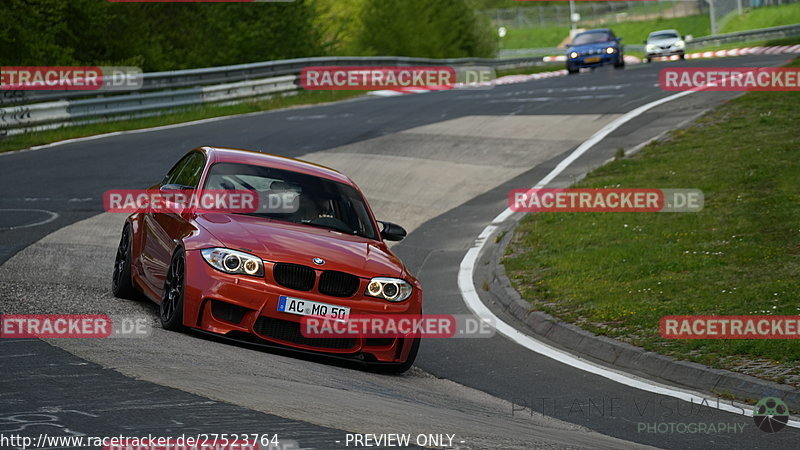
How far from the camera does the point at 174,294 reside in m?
8.83

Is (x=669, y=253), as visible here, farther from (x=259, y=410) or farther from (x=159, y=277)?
(x=259, y=410)

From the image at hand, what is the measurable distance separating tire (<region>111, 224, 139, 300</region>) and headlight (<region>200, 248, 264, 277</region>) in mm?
2029

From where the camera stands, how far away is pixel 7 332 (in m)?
8.23

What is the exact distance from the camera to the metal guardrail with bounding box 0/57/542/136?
24812mm

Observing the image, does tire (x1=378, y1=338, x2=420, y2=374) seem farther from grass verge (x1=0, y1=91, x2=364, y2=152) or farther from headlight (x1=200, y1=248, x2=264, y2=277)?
grass verge (x1=0, y1=91, x2=364, y2=152)

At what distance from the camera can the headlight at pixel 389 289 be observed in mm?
8719

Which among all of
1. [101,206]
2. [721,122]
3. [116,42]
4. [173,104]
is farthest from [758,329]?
[116,42]

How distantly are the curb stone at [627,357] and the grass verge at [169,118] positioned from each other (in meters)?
14.0

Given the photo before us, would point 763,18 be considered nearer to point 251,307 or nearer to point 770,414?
point 770,414

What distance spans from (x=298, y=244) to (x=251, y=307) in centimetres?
68

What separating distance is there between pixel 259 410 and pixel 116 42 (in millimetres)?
36825

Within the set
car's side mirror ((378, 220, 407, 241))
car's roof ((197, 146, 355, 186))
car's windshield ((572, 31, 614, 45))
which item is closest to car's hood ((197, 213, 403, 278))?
car's side mirror ((378, 220, 407, 241))

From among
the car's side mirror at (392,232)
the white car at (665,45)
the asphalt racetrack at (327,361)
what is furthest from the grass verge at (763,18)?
the car's side mirror at (392,232)

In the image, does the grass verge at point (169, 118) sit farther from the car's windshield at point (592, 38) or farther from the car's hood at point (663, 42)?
the car's hood at point (663, 42)
